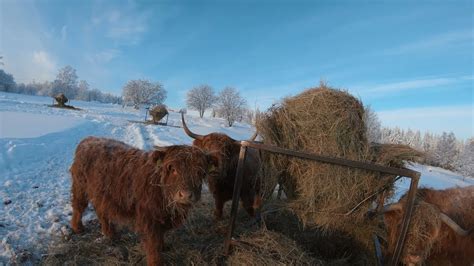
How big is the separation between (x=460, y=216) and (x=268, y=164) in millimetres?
2733

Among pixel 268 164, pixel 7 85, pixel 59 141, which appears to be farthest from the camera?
pixel 7 85

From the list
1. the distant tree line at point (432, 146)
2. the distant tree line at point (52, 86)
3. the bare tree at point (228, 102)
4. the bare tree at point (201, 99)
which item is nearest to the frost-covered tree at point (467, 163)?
the distant tree line at point (432, 146)

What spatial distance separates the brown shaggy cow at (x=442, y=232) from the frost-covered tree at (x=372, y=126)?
0.90 meters

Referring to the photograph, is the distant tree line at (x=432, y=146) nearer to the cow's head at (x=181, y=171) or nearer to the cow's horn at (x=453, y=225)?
the cow's horn at (x=453, y=225)

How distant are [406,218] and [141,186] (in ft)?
10.4

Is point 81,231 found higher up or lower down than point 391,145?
lower down

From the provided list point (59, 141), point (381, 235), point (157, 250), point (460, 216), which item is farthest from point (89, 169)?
point (59, 141)

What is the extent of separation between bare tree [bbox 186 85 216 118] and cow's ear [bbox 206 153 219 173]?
69.3 meters

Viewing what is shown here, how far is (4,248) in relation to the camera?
3.41m

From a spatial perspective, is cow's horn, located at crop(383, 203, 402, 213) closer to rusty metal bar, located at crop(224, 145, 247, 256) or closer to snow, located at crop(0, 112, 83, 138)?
rusty metal bar, located at crop(224, 145, 247, 256)

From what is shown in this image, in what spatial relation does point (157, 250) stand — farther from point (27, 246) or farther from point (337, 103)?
point (337, 103)

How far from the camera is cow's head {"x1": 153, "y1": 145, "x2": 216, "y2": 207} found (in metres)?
3.12

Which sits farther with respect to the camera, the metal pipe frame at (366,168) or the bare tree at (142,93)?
the bare tree at (142,93)

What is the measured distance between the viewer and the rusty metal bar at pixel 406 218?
3447 millimetres
